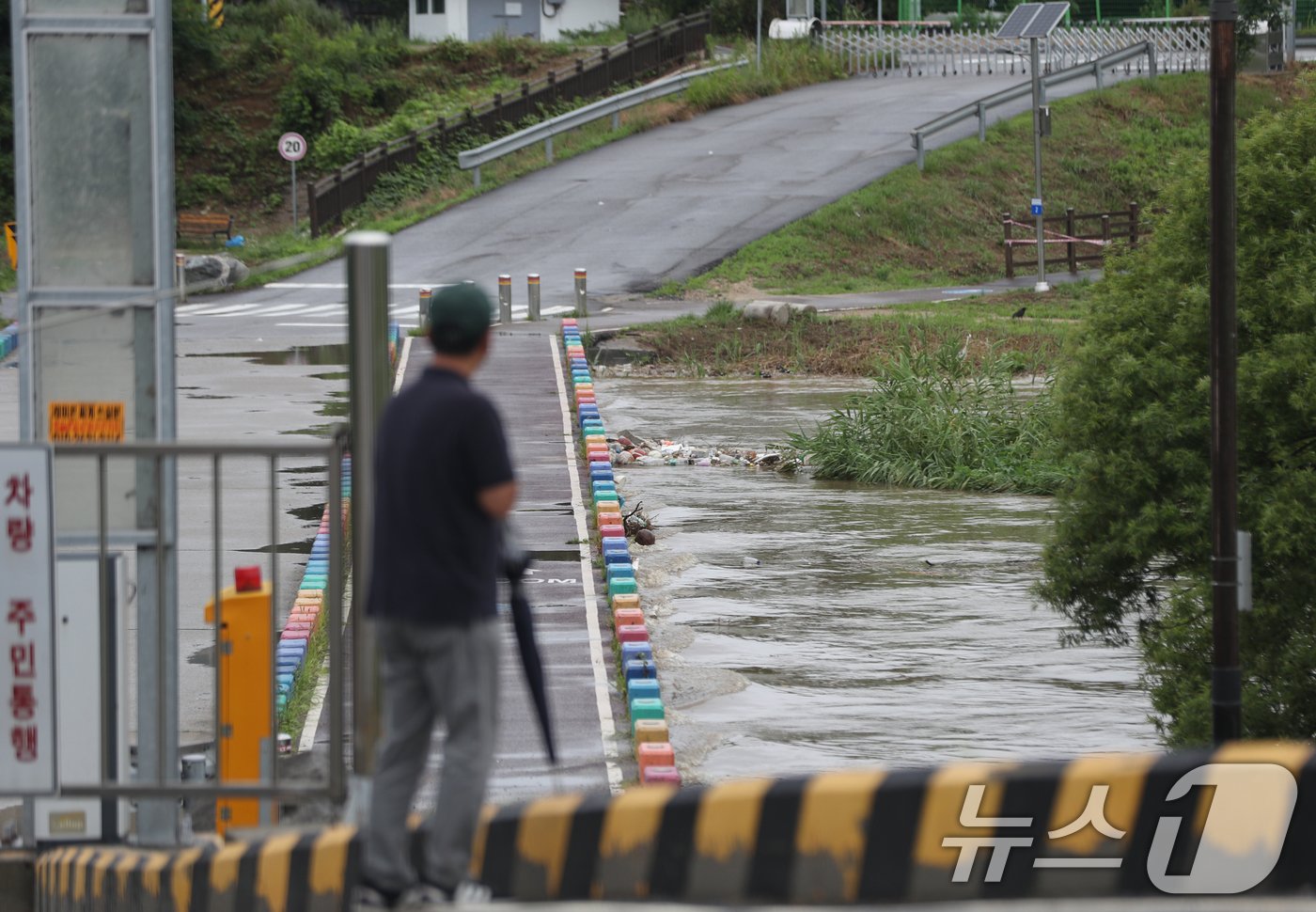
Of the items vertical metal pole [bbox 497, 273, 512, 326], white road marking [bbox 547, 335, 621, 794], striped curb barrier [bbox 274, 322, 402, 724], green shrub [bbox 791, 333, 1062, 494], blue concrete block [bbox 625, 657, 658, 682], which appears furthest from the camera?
vertical metal pole [bbox 497, 273, 512, 326]

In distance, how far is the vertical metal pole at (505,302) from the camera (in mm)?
29250

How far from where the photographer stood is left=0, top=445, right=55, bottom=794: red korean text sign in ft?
20.4

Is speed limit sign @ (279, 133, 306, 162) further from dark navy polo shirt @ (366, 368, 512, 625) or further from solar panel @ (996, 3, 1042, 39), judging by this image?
dark navy polo shirt @ (366, 368, 512, 625)

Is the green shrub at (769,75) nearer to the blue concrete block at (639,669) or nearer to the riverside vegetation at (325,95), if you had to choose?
the riverside vegetation at (325,95)

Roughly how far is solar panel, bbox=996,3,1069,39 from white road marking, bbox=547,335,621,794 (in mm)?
15376

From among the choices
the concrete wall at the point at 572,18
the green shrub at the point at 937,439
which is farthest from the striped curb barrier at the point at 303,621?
the concrete wall at the point at 572,18

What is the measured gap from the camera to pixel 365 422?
566cm

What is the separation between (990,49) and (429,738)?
5168cm

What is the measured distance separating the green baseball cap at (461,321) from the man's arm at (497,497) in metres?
0.41

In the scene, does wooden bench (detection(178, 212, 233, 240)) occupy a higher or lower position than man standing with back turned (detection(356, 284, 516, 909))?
higher

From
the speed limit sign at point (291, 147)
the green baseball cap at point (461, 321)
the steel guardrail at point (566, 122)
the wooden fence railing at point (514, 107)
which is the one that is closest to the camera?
the green baseball cap at point (461, 321)

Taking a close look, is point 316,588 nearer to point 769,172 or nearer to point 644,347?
point 644,347

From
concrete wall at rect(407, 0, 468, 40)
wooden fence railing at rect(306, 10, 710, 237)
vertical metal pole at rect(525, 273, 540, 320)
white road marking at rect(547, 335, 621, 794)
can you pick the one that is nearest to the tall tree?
white road marking at rect(547, 335, 621, 794)

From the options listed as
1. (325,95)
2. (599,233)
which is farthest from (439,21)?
(599,233)
